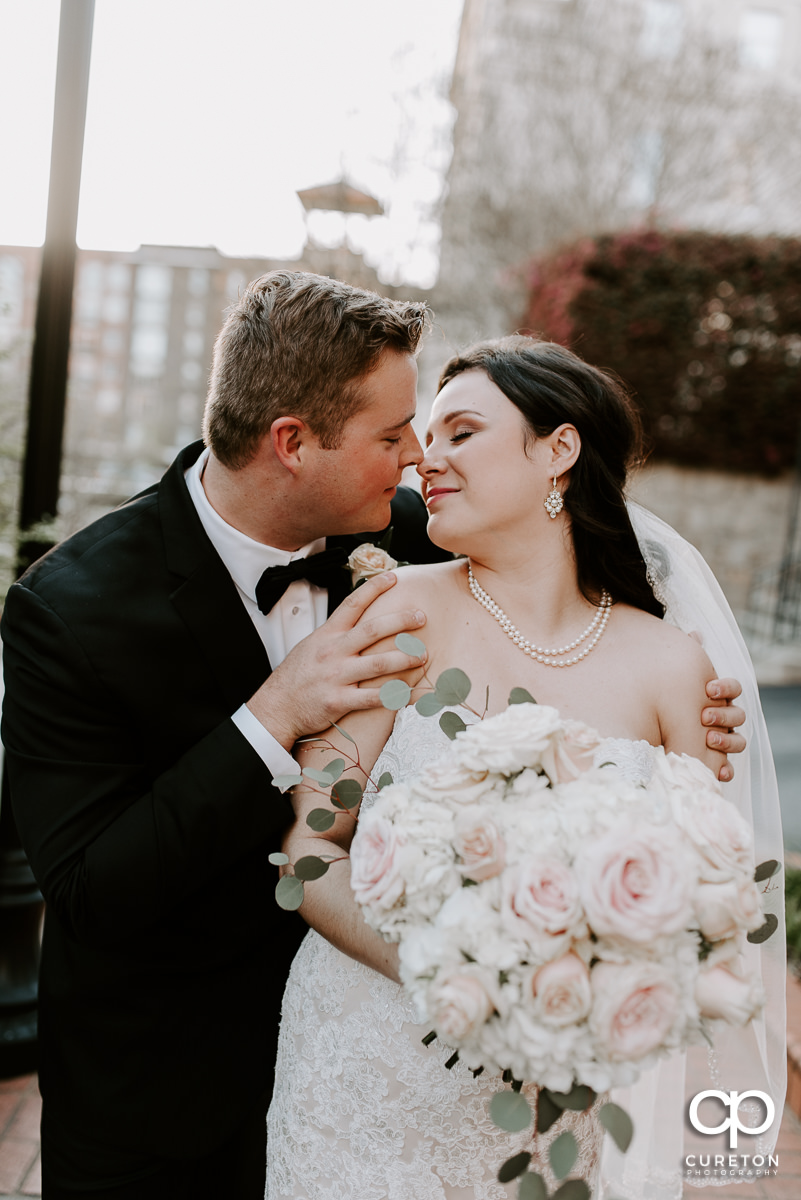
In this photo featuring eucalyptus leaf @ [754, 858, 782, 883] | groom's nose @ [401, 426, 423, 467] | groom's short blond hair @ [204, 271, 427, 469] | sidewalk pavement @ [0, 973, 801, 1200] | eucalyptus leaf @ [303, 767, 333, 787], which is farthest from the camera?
sidewalk pavement @ [0, 973, 801, 1200]

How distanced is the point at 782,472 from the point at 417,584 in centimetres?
1200

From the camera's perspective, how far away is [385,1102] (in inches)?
68.9

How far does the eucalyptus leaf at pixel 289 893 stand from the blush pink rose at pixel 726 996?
2.17ft

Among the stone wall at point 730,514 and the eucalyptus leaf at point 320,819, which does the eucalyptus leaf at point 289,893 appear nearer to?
the eucalyptus leaf at point 320,819

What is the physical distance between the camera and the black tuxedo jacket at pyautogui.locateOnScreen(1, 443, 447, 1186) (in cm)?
173

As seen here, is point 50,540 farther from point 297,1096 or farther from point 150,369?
point 150,369

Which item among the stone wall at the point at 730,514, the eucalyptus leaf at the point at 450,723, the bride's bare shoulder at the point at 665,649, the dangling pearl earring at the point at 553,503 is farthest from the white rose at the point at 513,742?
the stone wall at the point at 730,514

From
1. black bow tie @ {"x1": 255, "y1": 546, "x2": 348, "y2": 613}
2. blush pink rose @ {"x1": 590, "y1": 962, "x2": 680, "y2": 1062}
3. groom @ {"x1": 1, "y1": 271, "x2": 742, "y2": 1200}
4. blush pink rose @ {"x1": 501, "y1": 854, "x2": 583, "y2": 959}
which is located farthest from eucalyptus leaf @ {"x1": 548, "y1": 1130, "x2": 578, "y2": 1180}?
black bow tie @ {"x1": 255, "y1": 546, "x2": 348, "y2": 613}

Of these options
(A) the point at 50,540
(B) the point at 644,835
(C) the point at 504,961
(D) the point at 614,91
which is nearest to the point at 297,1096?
(C) the point at 504,961

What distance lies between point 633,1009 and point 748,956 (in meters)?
1.20

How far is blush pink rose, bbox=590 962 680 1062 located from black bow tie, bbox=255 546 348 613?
1167 mm

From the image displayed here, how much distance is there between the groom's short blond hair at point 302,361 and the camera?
79.5 inches

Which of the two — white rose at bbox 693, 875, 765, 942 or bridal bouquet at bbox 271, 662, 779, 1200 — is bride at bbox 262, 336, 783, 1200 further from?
white rose at bbox 693, 875, 765, 942

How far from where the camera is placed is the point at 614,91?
1514cm
